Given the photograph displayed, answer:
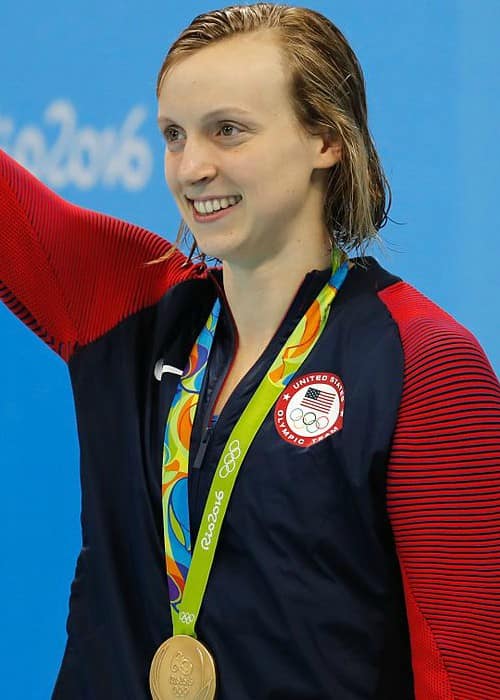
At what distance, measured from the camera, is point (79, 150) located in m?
2.65

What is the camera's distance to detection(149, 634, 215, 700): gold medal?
4.56 ft

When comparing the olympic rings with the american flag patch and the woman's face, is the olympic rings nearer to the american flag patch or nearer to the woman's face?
the american flag patch

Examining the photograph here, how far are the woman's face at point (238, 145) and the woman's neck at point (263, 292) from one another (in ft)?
0.09

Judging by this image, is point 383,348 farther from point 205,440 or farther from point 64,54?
point 64,54

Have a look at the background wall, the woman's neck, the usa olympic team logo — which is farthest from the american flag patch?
the background wall

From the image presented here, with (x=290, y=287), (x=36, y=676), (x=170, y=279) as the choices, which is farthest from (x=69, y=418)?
(x=290, y=287)

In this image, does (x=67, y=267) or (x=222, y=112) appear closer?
(x=222, y=112)

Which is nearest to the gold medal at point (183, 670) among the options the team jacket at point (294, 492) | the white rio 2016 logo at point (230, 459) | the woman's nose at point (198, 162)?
the team jacket at point (294, 492)

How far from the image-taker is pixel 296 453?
4.46 ft

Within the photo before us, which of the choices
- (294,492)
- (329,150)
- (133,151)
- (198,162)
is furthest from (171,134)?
(133,151)

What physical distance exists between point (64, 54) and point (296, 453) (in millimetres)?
1538

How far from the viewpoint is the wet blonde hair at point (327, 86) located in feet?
4.64

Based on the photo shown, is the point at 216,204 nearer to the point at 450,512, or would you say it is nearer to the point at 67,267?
the point at 67,267

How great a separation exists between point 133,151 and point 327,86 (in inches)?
50.6
